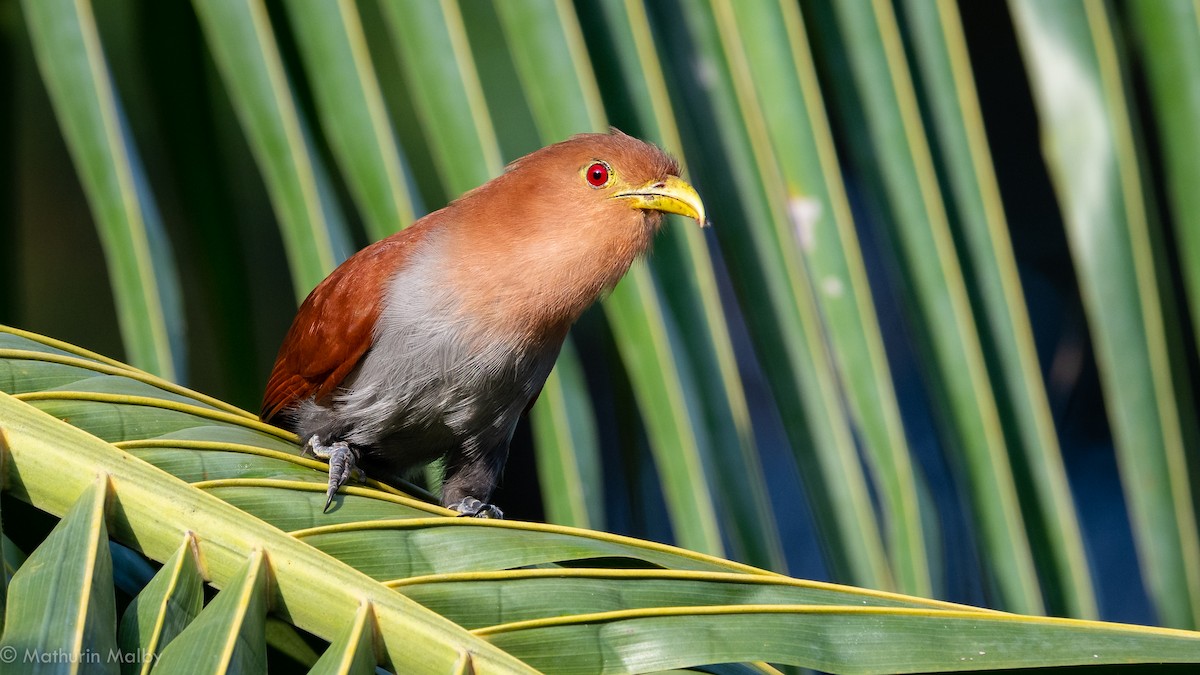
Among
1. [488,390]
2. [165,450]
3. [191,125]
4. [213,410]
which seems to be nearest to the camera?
[165,450]

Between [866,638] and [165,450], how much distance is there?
96 cm

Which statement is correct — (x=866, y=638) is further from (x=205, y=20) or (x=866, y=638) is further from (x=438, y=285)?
(x=438, y=285)

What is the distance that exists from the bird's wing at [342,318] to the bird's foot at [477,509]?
0.54 meters

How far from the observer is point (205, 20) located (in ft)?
6.56

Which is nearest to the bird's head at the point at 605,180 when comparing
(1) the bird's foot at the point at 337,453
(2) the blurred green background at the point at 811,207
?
(2) the blurred green background at the point at 811,207

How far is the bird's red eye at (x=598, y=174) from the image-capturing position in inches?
109

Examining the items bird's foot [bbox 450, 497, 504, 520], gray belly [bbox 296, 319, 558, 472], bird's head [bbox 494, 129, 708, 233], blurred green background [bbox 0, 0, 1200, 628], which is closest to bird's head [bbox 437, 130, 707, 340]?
bird's head [bbox 494, 129, 708, 233]

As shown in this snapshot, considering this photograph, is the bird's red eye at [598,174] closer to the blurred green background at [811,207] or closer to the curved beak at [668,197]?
the curved beak at [668,197]

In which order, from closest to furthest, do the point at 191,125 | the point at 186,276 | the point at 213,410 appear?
the point at 213,410, the point at 191,125, the point at 186,276

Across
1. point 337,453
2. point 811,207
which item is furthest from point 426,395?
point 811,207

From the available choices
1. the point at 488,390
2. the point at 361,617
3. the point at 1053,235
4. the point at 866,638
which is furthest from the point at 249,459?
the point at 1053,235

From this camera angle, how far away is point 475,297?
2.72m

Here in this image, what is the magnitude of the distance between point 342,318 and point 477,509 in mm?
695

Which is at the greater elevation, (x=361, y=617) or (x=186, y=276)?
(x=186, y=276)
